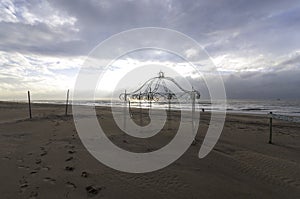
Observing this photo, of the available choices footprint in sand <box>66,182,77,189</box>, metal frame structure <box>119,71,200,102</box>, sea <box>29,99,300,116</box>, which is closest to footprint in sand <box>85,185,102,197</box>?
footprint in sand <box>66,182,77,189</box>

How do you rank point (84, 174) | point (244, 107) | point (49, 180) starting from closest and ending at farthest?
point (49, 180), point (84, 174), point (244, 107)

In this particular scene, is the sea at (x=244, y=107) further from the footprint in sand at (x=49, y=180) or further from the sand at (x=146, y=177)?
the footprint in sand at (x=49, y=180)

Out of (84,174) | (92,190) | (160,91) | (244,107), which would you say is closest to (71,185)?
(92,190)

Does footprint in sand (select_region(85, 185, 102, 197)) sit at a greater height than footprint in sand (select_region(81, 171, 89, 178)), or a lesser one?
lesser

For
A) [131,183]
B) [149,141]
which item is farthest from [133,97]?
[131,183]

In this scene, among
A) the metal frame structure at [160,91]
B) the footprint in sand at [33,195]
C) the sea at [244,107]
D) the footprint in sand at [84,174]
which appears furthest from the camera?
the sea at [244,107]

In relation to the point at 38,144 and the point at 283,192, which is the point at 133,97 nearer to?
the point at 38,144

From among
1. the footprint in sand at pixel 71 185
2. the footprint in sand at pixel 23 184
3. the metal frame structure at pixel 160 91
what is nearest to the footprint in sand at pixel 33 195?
the footprint in sand at pixel 23 184

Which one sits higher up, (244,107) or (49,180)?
(49,180)

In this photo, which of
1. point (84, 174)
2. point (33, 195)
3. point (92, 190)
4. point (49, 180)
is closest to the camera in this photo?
point (33, 195)

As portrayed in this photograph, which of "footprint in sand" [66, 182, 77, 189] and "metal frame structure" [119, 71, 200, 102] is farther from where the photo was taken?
"metal frame structure" [119, 71, 200, 102]

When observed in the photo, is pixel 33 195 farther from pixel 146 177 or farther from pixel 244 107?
pixel 244 107

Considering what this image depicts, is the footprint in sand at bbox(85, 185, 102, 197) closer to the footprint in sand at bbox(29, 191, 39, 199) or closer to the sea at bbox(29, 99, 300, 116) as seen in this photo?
the footprint in sand at bbox(29, 191, 39, 199)

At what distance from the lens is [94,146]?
9.39m
